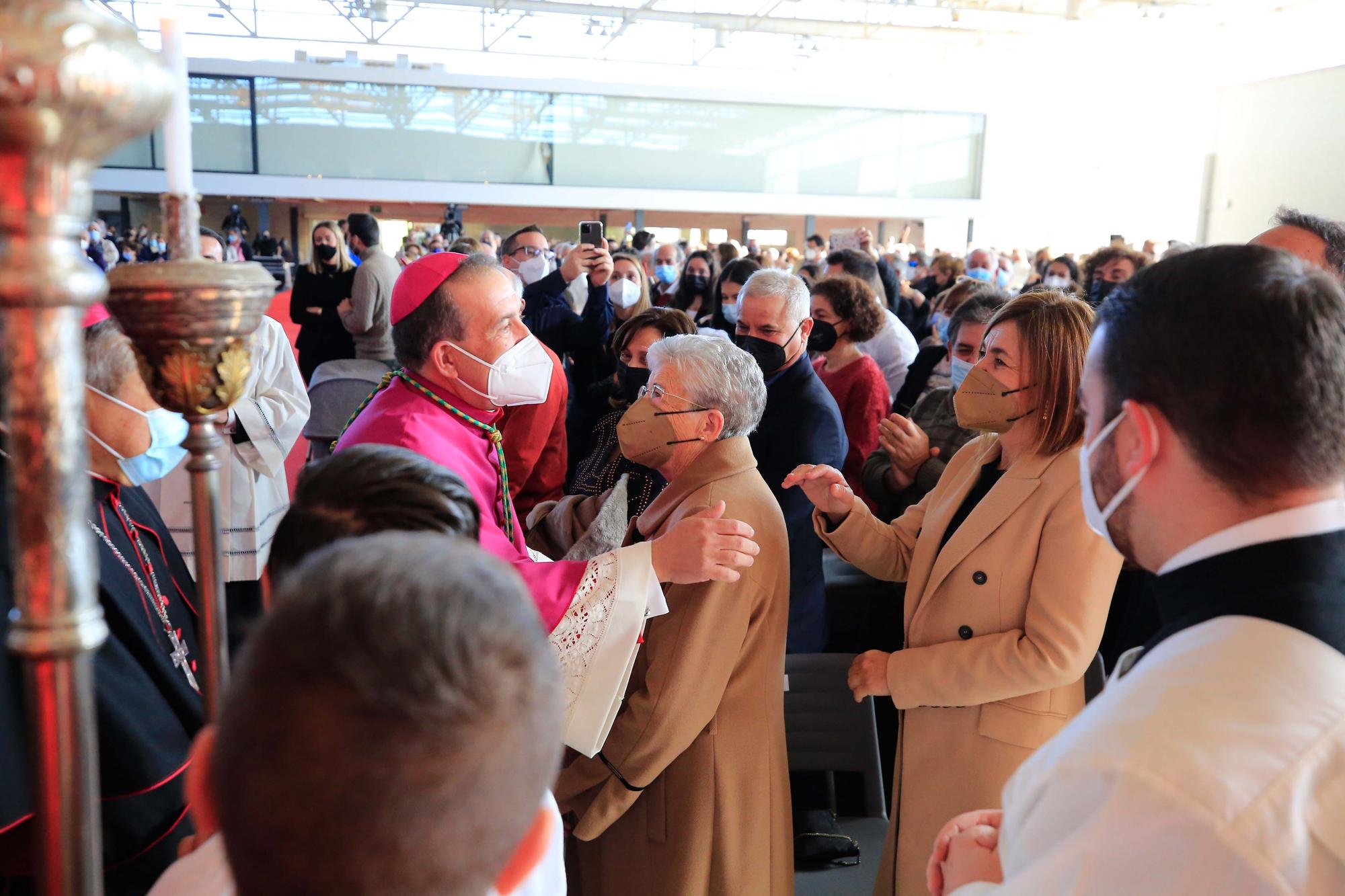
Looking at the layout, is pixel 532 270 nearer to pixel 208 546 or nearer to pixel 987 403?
pixel 987 403

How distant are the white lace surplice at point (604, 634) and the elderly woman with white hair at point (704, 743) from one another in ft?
0.53

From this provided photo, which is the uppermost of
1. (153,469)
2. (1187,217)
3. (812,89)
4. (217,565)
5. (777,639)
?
(812,89)

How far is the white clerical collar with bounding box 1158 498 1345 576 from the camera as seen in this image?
3.38 ft

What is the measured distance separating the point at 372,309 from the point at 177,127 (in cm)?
481

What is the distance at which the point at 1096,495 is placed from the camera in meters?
1.21

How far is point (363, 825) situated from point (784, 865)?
176 centimetres

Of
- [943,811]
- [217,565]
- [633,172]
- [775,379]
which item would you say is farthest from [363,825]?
[633,172]

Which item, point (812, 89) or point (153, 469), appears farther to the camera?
point (812, 89)

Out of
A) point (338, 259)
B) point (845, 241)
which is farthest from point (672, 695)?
point (845, 241)

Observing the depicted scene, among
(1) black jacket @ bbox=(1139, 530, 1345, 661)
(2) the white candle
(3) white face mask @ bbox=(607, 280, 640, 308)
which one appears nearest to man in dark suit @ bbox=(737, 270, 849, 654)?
(1) black jacket @ bbox=(1139, 530, 1345, 661)

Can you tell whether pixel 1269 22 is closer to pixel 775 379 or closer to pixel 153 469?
pixel 775 379

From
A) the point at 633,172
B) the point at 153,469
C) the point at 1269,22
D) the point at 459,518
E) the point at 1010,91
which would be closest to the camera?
the point at 459,518

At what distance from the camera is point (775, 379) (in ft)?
10.8

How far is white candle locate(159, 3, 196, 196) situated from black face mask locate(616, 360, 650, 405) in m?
2.69
